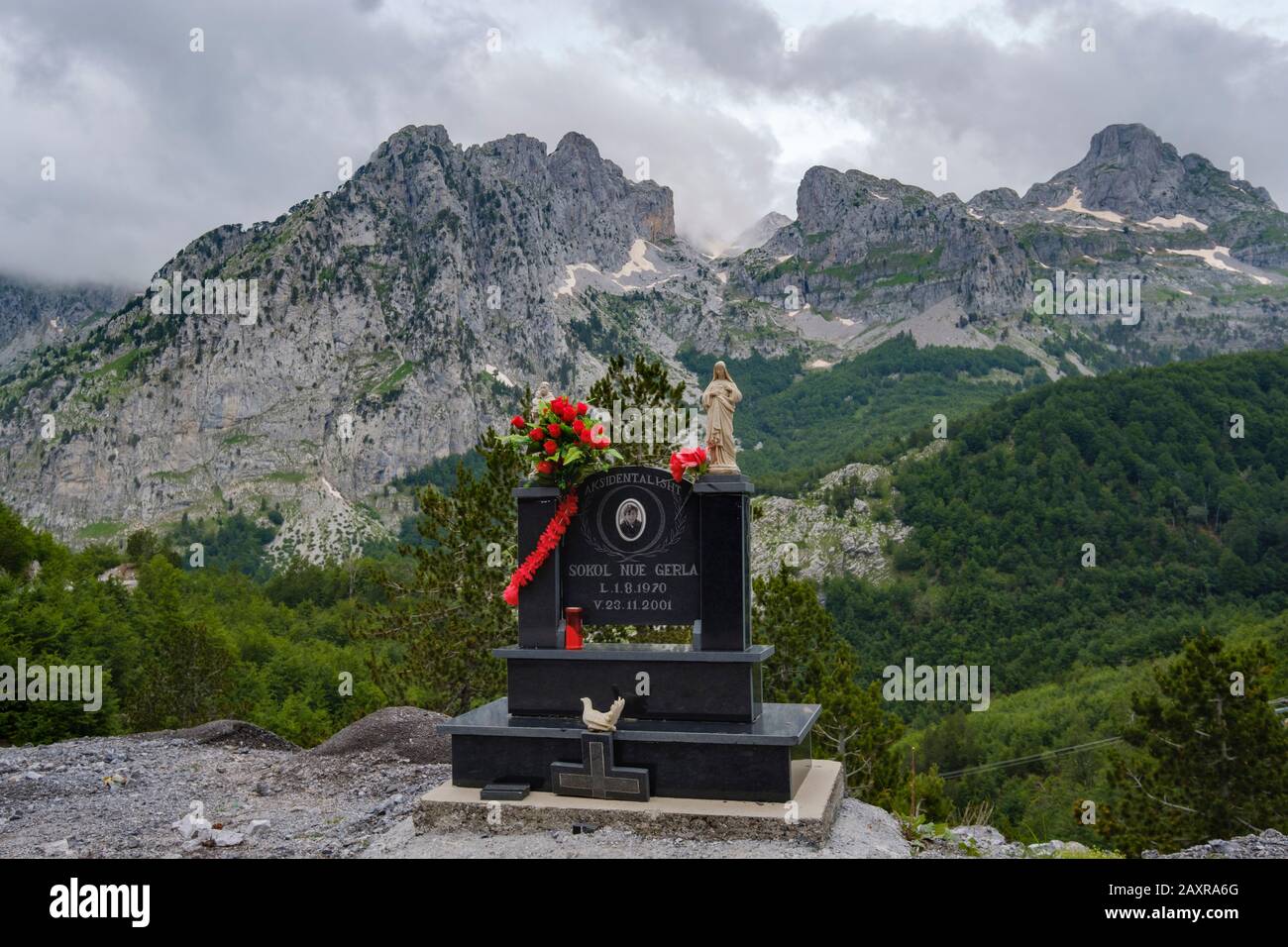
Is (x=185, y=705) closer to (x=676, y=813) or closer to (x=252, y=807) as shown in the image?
(x=252, y=807)

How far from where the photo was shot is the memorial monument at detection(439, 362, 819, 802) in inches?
402

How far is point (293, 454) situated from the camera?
15850 cm

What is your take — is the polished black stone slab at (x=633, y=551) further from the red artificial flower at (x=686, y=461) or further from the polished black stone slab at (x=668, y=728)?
the polished black stone slab at (x=668, y=728)

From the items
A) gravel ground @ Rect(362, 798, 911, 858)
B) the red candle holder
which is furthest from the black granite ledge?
gravel ground @ Rect(362, 798, 911, 858)

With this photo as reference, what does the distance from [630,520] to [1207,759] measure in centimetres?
1464

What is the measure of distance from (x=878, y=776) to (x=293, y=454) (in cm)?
15848

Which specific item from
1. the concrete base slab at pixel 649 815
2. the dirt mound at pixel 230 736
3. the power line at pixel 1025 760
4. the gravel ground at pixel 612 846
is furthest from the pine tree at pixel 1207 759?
the power line at pixel 1025 760

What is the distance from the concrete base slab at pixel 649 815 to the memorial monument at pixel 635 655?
7.1 inches

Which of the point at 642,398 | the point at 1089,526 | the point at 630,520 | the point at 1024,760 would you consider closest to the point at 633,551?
the point at 630,520

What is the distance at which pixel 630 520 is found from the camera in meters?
11.4

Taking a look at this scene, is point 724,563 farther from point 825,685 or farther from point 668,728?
point 825,685

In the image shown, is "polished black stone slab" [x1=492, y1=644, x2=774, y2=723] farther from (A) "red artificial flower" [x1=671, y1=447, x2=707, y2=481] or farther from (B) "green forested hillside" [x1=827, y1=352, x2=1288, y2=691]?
(B) "green forested hillside" [x1=827, y1=352, x2=1288, y2=691]
